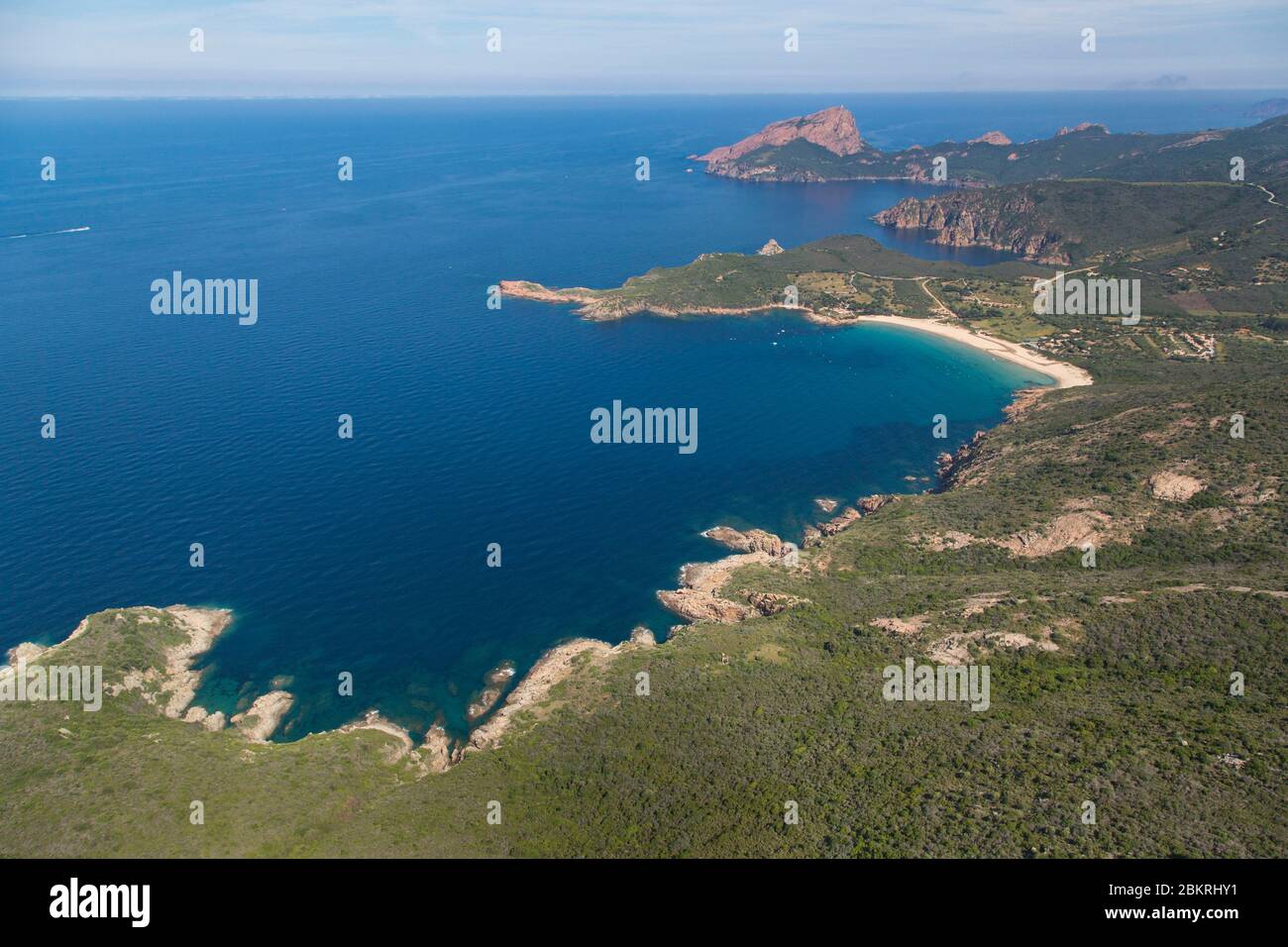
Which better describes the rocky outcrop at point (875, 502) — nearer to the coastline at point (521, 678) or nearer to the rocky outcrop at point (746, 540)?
the coastline at point (521, 678)

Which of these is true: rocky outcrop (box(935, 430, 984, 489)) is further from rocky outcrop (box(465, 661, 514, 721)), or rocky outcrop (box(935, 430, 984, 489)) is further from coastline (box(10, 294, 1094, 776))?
rocky outcrop (box(465, 661, 514, 721))

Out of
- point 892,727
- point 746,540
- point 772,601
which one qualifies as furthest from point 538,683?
point 746,540

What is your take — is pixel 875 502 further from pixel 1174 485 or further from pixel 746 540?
pixel 1174 485

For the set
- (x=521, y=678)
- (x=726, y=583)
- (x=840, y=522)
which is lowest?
(x=521, y=678)
